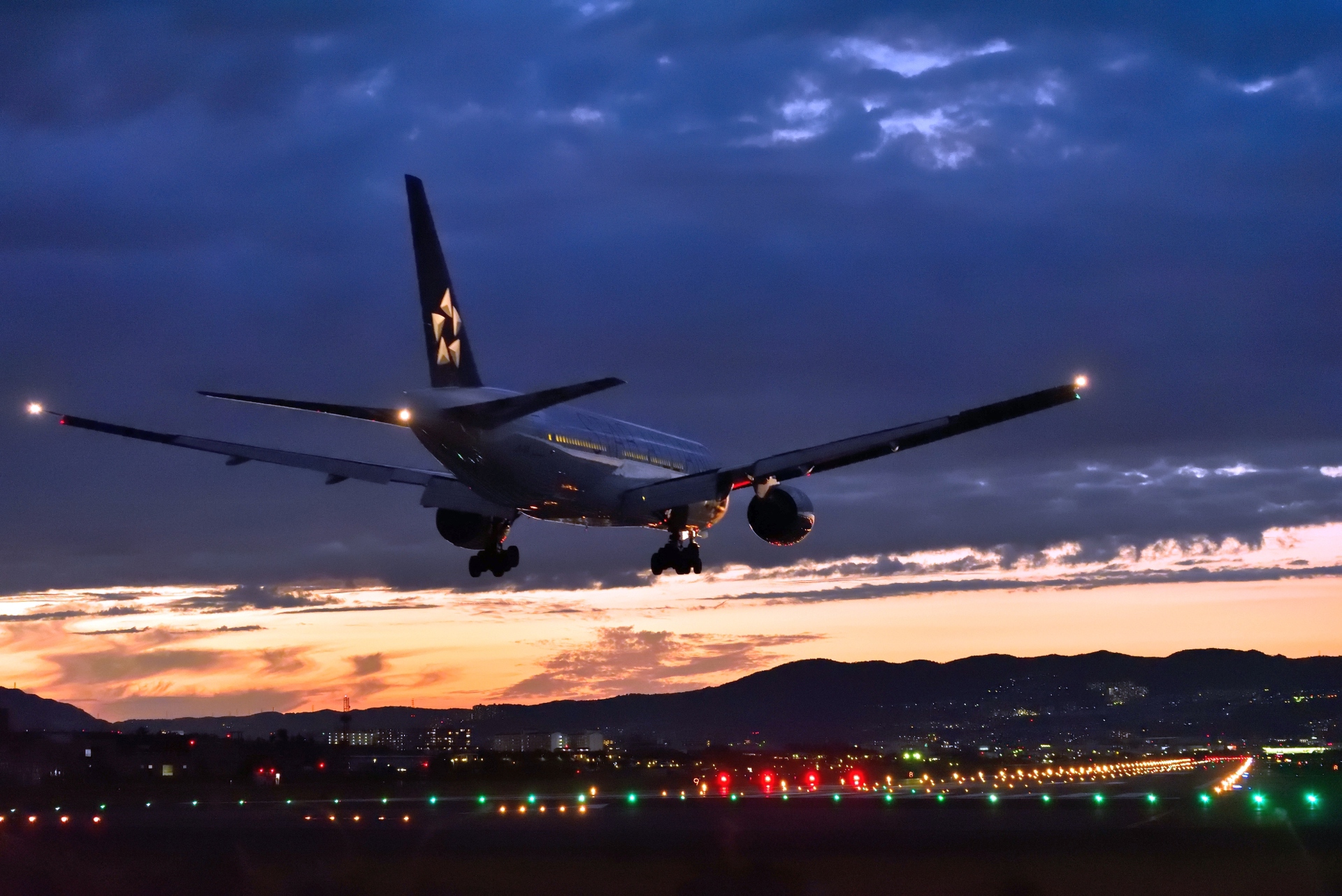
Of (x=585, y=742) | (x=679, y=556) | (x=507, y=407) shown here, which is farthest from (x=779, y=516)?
(x=585, y=742)

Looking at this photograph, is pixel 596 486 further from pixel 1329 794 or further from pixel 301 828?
pixel 1329 794

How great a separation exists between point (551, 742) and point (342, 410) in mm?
94889

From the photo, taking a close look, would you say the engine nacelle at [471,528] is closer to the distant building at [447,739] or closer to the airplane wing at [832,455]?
the airplane wing at [832,455]

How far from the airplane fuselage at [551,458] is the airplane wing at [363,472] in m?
1.68

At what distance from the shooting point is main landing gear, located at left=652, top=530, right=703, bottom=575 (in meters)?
53.5

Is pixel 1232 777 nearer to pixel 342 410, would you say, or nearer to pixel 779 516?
pixel 779 516

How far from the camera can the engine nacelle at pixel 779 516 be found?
53375mm

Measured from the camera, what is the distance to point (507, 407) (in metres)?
42.7

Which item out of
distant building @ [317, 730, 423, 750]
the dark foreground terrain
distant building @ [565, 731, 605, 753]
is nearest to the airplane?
the dark foreground terrain

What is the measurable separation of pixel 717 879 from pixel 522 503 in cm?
2601

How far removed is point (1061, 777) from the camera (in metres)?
71.4

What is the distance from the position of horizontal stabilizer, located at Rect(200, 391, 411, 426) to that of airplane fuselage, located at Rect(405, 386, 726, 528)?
18.2 inches

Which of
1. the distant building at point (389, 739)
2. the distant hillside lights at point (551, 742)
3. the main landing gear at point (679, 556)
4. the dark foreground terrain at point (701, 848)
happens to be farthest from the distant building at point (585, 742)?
the dark foreground terrain at point (701, 848)

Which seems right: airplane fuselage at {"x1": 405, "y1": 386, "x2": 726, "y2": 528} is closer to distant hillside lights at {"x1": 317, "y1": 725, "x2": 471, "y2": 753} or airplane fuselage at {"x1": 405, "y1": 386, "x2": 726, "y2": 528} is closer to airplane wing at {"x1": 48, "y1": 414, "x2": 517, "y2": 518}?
airplane wing at {"x1": 48, "y1": 414, "x2": 517, "y2": 518}
